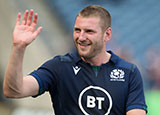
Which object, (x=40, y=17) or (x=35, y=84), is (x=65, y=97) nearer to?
(x=35, y=84)

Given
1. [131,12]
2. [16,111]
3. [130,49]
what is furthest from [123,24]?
→ [16,111]

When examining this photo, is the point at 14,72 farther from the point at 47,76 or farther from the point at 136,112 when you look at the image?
the point at 136,112

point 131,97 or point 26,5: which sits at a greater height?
point 26,5

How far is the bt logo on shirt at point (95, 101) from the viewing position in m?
2.90

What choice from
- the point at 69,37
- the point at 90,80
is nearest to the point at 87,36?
the point at 90,80

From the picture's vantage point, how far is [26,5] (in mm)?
7367

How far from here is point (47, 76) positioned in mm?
2881

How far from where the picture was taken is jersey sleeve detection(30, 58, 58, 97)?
282 cm

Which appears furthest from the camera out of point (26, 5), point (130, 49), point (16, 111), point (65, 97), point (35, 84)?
point (26, 5)

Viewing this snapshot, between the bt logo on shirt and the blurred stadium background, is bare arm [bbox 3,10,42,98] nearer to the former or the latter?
the bt logo on shirt

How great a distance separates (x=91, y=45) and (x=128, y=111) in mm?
633

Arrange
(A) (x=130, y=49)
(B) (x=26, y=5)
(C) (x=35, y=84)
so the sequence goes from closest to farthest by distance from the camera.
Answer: (C) (x=35, y=84), (A) (x=130, y=49), (B) (x=26, y=5)

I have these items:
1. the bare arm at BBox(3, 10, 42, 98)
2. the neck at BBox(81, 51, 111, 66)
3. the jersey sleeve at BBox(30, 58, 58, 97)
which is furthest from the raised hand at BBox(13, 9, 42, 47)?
the neck at BBox(81, 51, 111, 66)

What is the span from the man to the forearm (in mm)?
266
